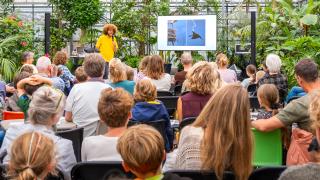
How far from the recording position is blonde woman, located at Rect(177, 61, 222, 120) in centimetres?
537

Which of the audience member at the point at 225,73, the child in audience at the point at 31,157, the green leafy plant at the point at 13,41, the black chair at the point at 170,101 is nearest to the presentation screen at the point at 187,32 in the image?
the green leafy plant at the point at 13,41

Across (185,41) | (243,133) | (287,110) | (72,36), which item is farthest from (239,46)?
(243,133)

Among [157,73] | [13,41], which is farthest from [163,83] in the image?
[13,41]

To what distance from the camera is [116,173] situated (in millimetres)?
2824

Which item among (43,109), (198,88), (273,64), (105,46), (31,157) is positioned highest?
(105,46)

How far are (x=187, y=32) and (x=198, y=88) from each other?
1001 centimetres

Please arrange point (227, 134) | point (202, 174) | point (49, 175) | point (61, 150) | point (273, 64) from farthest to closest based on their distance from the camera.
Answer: point (273, 64)
point (61, 150)
point (49, 175)
point (227, 134)
point (202, 174)

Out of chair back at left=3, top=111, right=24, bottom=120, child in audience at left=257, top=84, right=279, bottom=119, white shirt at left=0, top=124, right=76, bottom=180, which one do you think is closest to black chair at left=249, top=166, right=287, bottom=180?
white shirt at left=0, top=124, right=76, bottom=180

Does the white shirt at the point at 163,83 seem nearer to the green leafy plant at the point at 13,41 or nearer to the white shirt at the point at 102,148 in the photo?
the white shirt at the point at 102,148

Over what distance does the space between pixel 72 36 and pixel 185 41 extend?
346cm

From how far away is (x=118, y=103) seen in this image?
3.91m

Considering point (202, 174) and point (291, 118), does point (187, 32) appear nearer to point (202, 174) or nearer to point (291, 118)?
point (291, 118)

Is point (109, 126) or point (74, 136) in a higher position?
point (109, 126)

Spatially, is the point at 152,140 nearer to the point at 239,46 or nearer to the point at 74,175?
the point at 74,175
